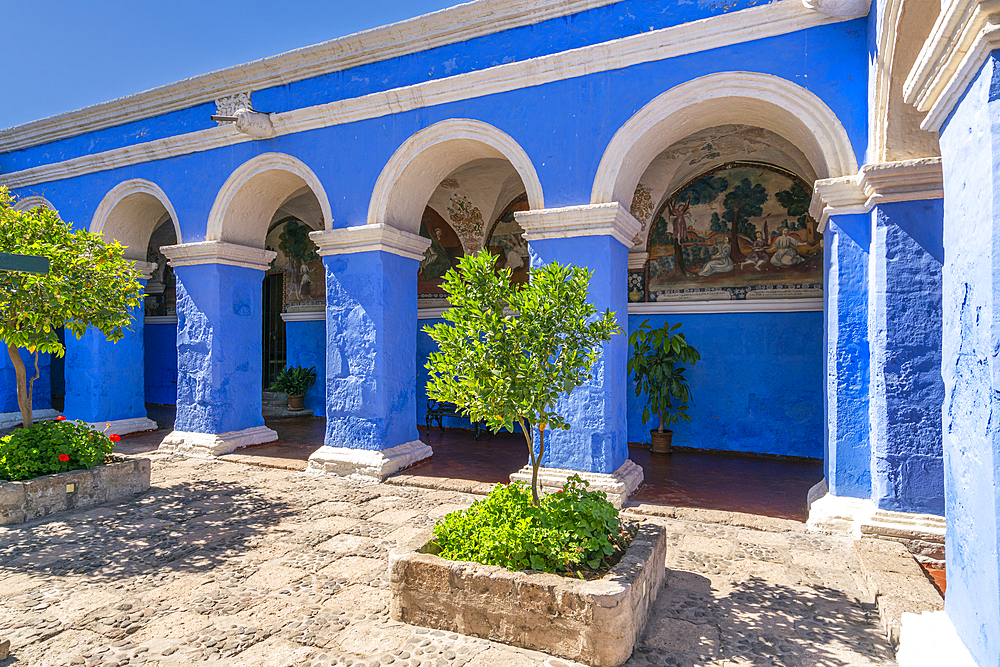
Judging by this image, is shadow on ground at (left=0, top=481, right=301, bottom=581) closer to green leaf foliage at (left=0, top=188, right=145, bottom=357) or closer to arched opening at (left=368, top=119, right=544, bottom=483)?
green leaf foliage at (left=0, top=188, right=145, bottom=357)

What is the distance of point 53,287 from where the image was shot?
507 centimetres

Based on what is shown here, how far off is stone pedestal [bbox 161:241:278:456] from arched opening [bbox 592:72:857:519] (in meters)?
5.39

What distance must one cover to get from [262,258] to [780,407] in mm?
7350

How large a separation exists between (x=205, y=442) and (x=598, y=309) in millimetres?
5495

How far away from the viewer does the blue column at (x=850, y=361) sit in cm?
459

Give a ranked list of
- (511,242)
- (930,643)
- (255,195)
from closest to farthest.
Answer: (930,643) → (255,195) → (511,242)

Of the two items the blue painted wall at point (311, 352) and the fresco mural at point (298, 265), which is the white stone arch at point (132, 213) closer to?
the fresco mural at point (298, 265)

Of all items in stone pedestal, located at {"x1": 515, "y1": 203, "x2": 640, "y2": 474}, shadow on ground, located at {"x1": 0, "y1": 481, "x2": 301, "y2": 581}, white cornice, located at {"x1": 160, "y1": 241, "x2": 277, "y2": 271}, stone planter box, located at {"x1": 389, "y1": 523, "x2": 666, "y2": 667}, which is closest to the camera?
stone planter box, located at {"x1": 389, "y1": 523, "x2": 666, "y2": 667}

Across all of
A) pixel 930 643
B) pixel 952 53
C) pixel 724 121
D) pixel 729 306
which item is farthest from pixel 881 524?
pixel 729 306

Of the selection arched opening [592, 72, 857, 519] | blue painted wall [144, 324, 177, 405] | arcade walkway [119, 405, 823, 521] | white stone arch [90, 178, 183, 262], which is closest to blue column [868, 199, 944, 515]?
arcade walkway [119, 405, 823, 521]

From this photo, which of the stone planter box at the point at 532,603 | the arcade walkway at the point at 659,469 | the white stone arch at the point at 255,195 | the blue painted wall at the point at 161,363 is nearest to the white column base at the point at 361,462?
the arcade walkway at the point at 659,469

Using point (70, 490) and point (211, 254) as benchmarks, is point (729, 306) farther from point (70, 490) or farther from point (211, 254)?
point (70, 490)

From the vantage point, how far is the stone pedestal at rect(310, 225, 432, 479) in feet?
21.3

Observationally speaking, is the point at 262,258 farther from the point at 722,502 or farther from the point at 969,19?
the point at 969,19
